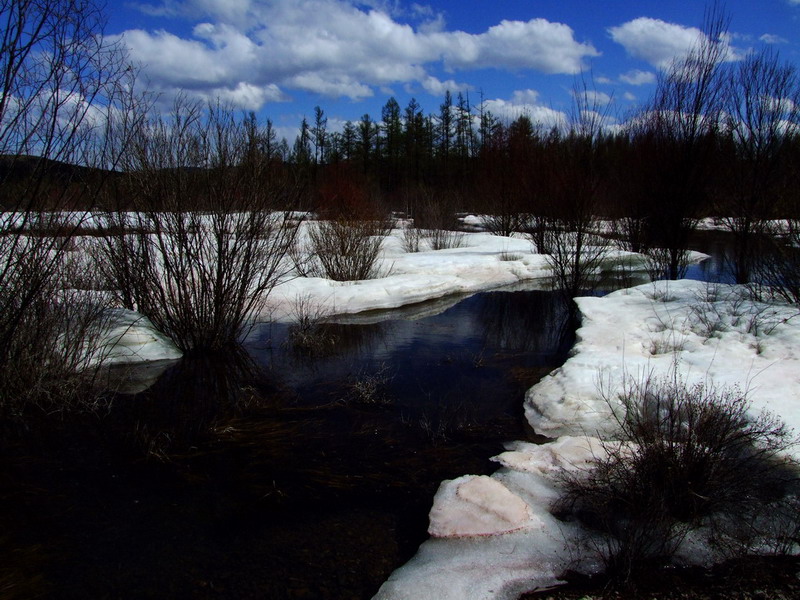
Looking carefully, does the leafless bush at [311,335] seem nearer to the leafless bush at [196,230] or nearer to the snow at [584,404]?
the leafless bush at [196,230]

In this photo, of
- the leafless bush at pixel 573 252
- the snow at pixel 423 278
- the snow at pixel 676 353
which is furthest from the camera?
the leafless bush at pixel 573 252

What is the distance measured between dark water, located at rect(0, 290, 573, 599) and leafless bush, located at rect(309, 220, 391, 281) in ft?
14.3

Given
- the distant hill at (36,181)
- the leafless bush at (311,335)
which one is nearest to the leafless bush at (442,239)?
the leafless bush at (311,335)

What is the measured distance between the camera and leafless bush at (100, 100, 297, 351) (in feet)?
19.6

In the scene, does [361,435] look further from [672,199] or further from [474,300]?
[672,199]

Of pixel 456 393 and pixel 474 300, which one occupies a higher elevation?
pixel 474 300

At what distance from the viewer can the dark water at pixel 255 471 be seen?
309 cm

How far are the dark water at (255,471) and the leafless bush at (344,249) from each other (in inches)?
172

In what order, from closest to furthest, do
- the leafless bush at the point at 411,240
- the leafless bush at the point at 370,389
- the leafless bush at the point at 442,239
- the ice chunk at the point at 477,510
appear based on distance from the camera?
the ice chunk at the point at 477,510 < the leafless bush at the point at 370,389 < the leafless bush at the point at 411,240 < the leafless bush at the point at 442,239

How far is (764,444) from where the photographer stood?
12.9 feet

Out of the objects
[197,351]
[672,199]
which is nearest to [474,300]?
[672,199]

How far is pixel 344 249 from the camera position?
11203 millimetres

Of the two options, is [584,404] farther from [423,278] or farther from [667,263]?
[667,263]

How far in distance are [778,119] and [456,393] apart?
7547 mm
